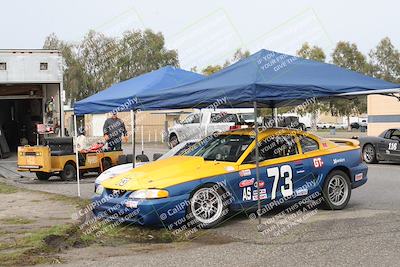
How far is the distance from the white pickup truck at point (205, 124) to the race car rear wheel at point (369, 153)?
7.94 metres

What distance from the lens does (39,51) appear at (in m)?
17.4

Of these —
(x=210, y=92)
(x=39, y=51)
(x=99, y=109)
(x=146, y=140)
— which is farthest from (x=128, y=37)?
(x=210, y=92)

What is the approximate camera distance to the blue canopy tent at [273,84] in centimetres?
769

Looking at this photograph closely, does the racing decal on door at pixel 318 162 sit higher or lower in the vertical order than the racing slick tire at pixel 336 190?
higher

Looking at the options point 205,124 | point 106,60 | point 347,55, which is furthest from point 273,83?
point 106,60

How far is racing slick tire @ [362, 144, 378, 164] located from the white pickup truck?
26.1 feet

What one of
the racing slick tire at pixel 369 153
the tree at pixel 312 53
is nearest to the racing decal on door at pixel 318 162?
the racing slick tire at pixel 369 153

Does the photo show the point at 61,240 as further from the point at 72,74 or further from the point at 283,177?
the point at 72,74

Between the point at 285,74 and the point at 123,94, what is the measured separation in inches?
161

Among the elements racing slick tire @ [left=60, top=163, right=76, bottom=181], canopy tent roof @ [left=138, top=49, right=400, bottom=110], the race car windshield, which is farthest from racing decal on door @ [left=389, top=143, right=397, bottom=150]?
the race car windshield

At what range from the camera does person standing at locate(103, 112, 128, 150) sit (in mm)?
15602

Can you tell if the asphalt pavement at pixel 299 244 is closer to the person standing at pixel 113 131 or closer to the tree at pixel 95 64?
the person standing at pixel 113 131

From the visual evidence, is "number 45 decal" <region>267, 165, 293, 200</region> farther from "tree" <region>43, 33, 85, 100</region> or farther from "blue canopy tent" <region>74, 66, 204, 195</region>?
"tree" <region>43, 33, 85, 100</region>

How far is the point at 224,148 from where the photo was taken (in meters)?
8.63
